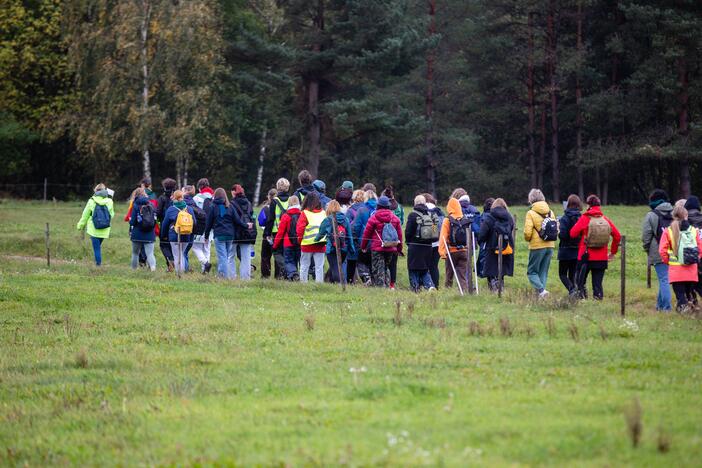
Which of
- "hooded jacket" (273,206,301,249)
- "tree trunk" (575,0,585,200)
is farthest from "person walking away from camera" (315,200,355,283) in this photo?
"tree trunk" (575,0,585,200)

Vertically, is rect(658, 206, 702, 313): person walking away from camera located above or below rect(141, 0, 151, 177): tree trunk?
below

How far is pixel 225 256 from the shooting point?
896 inches

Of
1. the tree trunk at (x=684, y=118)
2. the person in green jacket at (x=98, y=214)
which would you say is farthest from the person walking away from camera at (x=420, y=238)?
the tree trunk at (x=684, y=118)

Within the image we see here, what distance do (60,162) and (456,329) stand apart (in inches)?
1967

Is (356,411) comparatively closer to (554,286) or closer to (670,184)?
(554,286)

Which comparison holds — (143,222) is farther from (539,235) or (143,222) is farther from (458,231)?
(539,235)

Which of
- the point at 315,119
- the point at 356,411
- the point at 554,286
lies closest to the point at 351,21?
the point at 315,119

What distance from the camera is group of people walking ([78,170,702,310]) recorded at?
1897 centimetres

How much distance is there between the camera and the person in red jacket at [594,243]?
1934 centimetres

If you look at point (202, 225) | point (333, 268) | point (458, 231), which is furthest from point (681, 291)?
point (202, 225)

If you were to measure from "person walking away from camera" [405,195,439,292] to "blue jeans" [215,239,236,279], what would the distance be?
4.31 m

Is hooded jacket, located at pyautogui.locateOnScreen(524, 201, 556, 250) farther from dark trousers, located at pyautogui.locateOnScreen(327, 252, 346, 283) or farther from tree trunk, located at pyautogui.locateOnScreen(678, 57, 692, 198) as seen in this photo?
tree trunk, located at pyautogui.locateOnScreen(678, 57, 692, 198)

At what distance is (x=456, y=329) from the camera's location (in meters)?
14.5

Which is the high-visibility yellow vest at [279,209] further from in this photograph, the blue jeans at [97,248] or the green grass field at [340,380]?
the blue jeans at [97,248]
